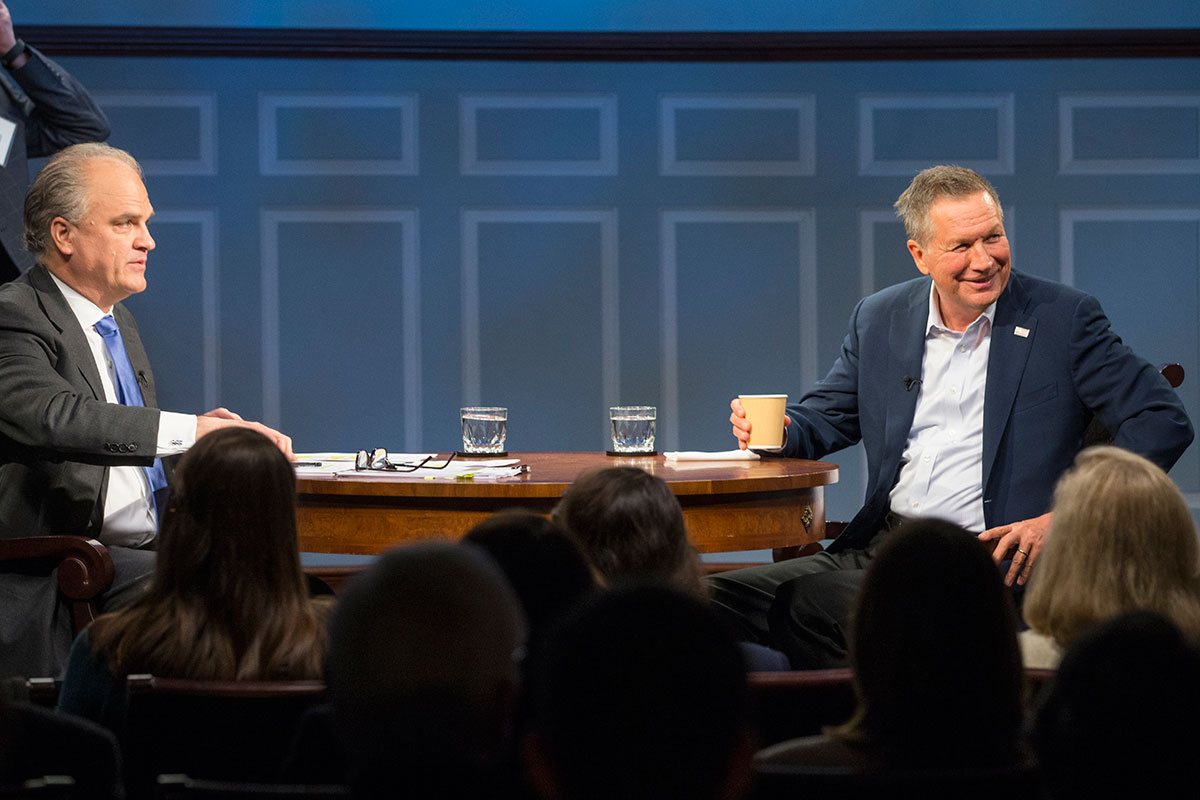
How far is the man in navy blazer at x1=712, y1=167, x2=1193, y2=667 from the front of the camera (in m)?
2.60

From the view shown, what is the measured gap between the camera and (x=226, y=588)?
1.49 m

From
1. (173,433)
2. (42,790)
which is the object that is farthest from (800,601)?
(42,790)

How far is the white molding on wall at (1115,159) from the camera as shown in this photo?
466 cm

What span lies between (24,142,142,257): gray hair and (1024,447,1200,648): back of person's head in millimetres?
2195

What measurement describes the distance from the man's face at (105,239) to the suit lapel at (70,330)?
0.08 m

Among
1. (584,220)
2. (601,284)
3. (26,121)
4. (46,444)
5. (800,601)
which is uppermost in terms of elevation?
(26,121)

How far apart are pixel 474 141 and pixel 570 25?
573 millimetres

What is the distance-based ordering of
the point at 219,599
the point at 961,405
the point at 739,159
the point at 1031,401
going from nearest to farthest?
the point at 219,599, the point at 1031,401, the point at 961,405, the point at 739,159

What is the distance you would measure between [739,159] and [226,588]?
352 centimetres

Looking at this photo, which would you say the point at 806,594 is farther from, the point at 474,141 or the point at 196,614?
the point at 474,141

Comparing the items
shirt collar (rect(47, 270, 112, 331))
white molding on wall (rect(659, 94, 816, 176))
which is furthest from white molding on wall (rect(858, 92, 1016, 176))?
shirt collar (rect(47, 270, 112, 331))

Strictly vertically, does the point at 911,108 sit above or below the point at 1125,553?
above

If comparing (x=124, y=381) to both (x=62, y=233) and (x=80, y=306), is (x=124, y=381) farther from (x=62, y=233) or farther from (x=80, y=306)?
(x=62, y=233)

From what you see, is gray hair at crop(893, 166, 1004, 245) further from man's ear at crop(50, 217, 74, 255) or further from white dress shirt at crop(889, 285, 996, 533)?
man's ear at crop(50, 217, 74, 255)
